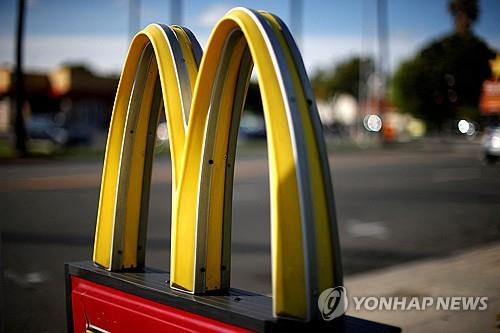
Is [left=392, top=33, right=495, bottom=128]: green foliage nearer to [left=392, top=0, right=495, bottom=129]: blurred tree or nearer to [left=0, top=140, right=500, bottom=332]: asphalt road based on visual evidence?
[left=392, top=0, right=495, bottom=129]: blurred tree

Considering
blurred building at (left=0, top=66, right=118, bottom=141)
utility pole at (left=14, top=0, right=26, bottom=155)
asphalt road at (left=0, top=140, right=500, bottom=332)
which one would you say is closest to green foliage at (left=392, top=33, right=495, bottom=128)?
asphalt road at (left=0, top=140, right=500, bottom=332)

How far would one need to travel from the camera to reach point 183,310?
301 centimetres

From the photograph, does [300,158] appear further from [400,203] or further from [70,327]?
[400,203]

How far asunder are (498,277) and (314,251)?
3638 mm

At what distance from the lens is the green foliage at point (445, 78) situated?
520 centimetres

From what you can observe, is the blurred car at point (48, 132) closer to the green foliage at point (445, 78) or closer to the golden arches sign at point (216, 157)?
the green foliage at point (445, 78)

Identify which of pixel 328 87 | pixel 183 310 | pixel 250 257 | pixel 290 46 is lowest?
pixel 250 257

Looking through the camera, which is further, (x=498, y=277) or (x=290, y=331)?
(x=498, y=277)

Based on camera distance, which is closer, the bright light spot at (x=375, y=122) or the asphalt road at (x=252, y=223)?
the asphalt road at (x=252, y=223)

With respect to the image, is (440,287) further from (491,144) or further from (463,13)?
(463,13)

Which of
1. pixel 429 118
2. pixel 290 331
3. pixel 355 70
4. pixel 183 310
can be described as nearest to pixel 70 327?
pixel 183 310

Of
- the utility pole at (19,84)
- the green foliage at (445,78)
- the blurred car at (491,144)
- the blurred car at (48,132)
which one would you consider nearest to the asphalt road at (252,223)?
the blurred car at (491,144)

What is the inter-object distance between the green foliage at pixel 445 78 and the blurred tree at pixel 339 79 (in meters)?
51.9

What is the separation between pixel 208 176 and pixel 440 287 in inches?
141
